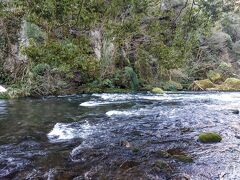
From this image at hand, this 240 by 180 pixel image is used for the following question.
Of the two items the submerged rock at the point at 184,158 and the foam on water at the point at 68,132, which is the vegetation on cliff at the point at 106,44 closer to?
the foam on water at the point at 68,132

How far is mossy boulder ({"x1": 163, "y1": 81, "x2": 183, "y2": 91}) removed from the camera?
2492 cm

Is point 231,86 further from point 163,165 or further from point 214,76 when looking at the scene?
point 163,165

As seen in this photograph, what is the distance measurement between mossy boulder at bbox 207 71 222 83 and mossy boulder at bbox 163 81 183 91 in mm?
4225

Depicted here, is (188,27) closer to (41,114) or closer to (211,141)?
(211,141)

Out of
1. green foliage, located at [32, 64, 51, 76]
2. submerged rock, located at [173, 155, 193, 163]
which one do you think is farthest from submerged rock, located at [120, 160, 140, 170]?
green foliage, located at [32, 64, 51, 76]

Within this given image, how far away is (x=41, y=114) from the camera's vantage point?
39.3 feet

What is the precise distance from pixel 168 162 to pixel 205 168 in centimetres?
→ 69

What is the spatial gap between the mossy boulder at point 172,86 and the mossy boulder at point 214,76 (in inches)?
166

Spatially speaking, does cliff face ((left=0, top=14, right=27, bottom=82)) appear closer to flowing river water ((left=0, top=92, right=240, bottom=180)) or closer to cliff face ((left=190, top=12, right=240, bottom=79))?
flowing river water ((left=0, top=92, right=240, bottom=180))

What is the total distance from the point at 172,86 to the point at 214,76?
19.8 ft

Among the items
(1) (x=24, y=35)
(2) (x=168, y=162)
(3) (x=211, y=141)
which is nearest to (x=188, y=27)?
(3) (x=211, y=141)

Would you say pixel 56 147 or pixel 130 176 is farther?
pixel 56 147

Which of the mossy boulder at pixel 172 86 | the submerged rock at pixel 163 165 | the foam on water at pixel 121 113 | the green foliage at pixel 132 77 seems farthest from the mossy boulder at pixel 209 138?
the mossy boulder at pixel 172 86

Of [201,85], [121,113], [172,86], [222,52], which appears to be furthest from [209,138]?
[222,52]
